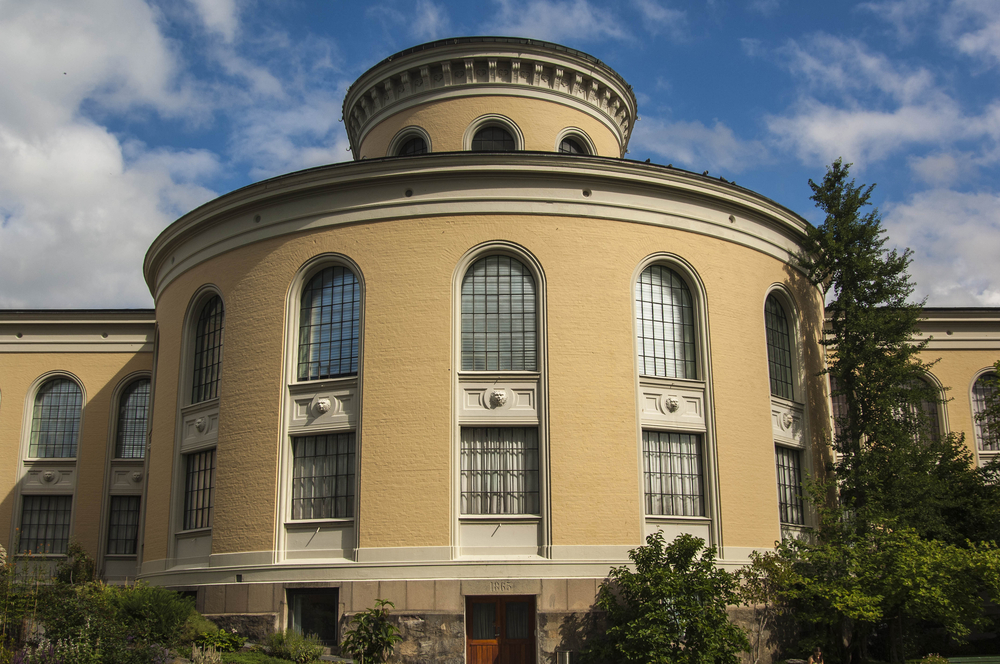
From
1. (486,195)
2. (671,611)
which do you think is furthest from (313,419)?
(671,611)

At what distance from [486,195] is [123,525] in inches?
780

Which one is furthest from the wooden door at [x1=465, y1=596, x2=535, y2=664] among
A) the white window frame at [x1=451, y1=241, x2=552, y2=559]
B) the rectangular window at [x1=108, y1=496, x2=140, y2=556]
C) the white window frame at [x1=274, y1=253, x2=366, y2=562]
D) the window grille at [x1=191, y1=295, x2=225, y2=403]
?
the rectangular window at [x1=108, y1=496, x2=140, y2=556]

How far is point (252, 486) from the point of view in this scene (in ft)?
69.6

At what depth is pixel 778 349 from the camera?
24359mm

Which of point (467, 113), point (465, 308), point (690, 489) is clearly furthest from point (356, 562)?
point (467, 113)

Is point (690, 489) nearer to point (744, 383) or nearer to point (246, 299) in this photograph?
point (744, 383)

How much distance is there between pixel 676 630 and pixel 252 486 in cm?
1057

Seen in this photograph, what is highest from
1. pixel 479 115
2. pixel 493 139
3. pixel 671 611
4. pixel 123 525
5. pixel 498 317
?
pixel 479 115

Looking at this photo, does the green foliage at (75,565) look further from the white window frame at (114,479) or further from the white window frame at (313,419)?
the white window frame at (313,419)

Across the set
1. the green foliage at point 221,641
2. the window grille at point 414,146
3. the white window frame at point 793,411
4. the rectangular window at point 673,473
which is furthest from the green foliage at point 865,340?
the green foliage at point 221,641

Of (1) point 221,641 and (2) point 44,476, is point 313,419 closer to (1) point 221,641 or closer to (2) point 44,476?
(1) point 221,641

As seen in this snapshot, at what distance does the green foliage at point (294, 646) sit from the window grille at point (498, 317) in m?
6.98

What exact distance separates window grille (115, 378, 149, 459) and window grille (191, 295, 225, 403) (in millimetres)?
9744

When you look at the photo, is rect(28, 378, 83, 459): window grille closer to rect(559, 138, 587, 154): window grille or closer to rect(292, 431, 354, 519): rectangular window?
rect(292, 431, 354, 519): rectangular window
